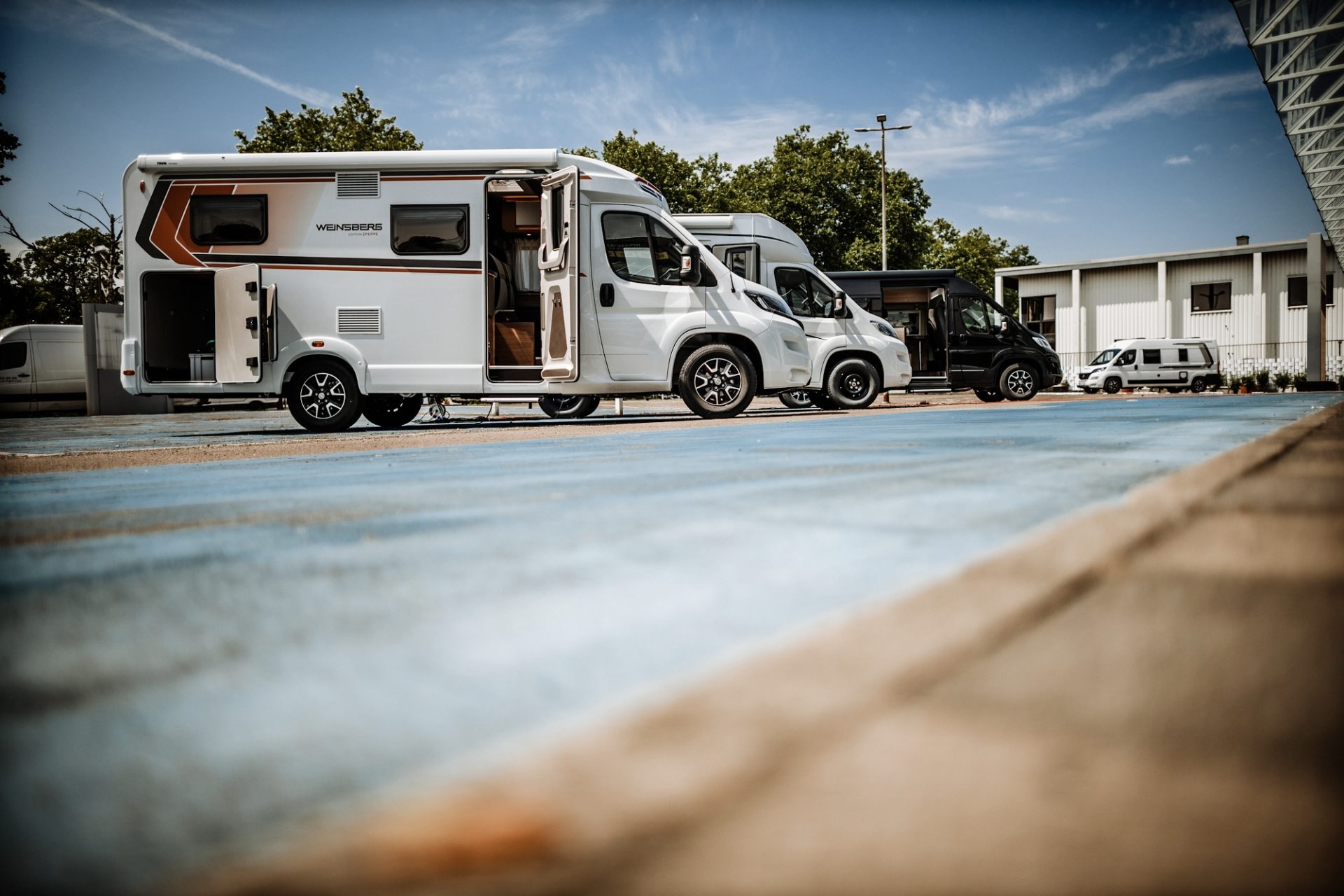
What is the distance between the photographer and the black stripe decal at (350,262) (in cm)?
1021

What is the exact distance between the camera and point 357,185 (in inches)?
404

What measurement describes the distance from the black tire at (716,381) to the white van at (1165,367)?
20960 mm

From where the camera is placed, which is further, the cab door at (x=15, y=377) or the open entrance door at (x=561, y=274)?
the cab door at (x=15, y=377)

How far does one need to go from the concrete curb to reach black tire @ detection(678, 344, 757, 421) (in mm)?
9206

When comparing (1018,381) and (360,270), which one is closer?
(360,270)

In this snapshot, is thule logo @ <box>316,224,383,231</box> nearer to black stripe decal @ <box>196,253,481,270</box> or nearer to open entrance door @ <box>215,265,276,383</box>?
black stripe decal @ <box>196,253,481,270</box>

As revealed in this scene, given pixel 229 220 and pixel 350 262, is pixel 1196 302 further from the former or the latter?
pixel 229 220

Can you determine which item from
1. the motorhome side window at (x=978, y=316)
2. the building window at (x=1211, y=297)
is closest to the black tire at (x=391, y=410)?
the motorhome side window at (x=978, y=316)

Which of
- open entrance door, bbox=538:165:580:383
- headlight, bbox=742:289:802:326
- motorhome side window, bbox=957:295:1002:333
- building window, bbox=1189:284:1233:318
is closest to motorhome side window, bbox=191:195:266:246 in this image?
open entrance door, bbox=538:165:580:383

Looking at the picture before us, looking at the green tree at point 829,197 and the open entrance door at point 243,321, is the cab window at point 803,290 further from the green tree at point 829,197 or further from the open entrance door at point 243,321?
the green tree at point 829,197

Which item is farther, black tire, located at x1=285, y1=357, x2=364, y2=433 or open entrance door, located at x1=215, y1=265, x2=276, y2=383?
black tire, located at x1=285, y1=357, x2=364, y2=433

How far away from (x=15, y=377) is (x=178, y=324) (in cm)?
1157

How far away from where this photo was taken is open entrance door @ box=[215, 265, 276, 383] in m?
10.0

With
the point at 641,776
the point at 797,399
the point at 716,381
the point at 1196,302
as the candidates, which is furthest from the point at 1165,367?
the point at 641,776
